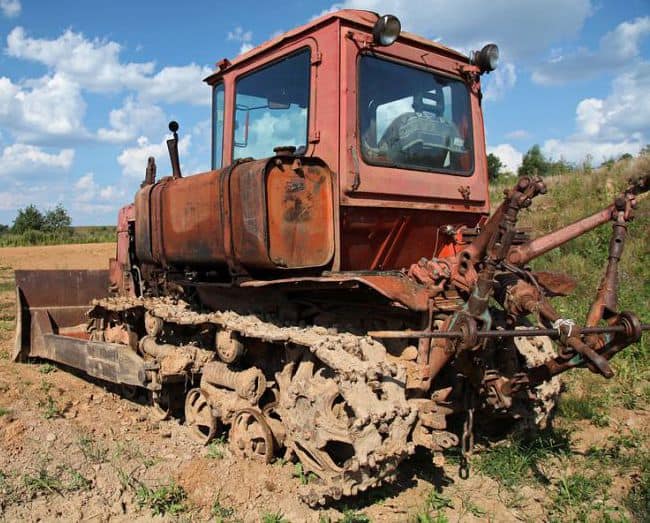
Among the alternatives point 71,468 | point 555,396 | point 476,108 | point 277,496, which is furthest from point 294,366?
point 476,108

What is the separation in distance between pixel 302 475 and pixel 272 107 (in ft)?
8.97

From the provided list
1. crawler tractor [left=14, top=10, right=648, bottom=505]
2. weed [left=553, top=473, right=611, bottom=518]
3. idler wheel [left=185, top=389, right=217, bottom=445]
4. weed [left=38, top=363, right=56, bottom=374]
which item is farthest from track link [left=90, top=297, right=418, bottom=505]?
weed [left=38, top=363, right=56, bottom=374]

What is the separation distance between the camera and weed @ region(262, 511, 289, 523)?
12.5 feet

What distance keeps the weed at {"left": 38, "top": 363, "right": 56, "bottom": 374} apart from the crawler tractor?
205cm

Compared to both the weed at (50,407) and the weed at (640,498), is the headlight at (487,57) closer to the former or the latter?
the weed at (640,498)

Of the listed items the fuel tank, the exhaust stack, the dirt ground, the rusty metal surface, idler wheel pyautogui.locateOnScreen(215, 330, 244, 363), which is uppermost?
the exhaust stack

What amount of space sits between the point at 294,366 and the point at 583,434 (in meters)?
2.63

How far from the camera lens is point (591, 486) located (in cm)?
426

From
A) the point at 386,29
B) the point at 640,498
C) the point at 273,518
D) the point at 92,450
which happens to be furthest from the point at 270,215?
the point at 640,498

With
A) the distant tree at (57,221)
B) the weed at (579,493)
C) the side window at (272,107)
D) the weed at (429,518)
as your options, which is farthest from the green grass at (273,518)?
the distant tree at (57,221)

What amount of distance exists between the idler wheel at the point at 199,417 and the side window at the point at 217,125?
204 centimetres

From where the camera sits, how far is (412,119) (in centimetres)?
471

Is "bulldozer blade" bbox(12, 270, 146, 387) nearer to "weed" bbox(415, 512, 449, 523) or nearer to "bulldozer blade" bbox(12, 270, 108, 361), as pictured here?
"bulldozer blade" bbox(12, 270, 108, 361)

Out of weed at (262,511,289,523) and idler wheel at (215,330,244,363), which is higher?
idler wheel at (215,330,244,363)
